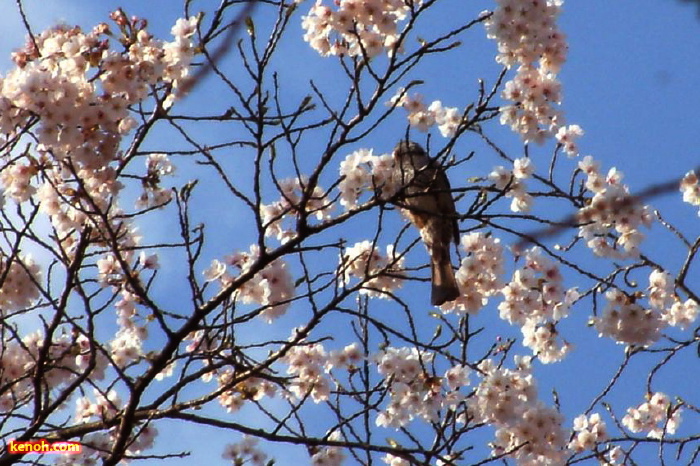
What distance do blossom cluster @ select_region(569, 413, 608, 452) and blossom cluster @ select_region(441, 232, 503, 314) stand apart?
164 centimetres

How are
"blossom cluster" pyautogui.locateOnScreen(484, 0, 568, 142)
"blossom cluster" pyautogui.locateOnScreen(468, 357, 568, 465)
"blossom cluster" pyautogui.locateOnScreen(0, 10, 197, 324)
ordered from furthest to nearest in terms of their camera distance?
"blossom cluster" pyautogui.locateOnScreen(468, 357, 568, 465) < "blossom cluster" pyautogui.locateOnScreen(484, 0, 568, 142) < "blossom cluster" pyautogui.locateOnScreen(0, 10, 197, 324)

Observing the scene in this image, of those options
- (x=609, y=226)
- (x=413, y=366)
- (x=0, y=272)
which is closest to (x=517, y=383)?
(x=413, y=366)

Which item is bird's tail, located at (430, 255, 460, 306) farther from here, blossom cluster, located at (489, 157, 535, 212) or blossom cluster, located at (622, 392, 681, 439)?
blossom cluster, located at (622, 392, 681, 439)

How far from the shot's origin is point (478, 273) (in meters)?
4.42

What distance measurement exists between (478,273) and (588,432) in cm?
179

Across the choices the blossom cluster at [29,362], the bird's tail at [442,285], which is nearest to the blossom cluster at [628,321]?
the bird's tail at [442,285]

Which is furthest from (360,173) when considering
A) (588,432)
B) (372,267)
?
(588,432)

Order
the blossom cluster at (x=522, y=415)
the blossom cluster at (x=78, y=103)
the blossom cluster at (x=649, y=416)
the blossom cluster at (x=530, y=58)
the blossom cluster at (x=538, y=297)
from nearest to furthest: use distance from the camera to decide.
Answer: the blossom cluster at (x=78, y=103) < the blossom cluster at (x=530, y=58) < the blossom cluster at (x=522, y=415) < the blossom cluster at (x=538, y=297) < the blossom cluster at (x=649, y=416)

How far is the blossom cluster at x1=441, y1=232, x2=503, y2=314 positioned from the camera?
14.4 ft

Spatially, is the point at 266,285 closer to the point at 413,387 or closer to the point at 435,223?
the point at 413,387

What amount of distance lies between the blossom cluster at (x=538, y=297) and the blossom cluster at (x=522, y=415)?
43 cm

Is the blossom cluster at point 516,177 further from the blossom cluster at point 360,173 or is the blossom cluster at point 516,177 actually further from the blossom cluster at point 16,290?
the blossom cluster at point 16,290

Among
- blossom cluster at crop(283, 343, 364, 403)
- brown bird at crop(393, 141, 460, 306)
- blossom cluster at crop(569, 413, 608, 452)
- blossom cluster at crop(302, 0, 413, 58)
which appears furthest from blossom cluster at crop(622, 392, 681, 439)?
blossom cluster at crop(302, 0, 413, 58)

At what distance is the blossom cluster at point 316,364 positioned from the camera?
454 centimetres
